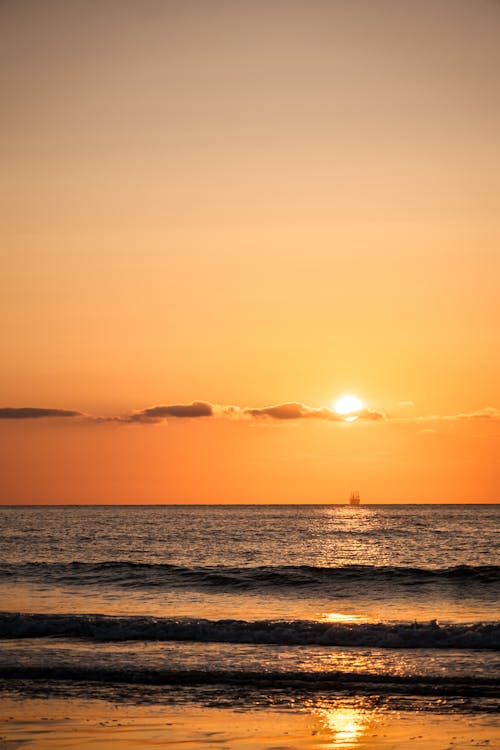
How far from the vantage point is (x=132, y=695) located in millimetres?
16516

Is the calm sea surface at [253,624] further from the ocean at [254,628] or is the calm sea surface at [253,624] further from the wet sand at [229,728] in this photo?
the wet sand at [229,728]

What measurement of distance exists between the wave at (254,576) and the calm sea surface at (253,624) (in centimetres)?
11

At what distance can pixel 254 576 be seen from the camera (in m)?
43.8

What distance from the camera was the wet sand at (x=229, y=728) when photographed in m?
13.2

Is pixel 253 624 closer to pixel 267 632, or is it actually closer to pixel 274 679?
pixel 267 632

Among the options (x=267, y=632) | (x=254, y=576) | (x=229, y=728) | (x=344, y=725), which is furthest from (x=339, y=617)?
(x=229, y=728)

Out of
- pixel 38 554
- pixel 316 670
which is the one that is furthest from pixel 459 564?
pixel 316 670

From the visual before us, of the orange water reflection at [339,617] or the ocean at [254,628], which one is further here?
the orange water reflection at [339,617]

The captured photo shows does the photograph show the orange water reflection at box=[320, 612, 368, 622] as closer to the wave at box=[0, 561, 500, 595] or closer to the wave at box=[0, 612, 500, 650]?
the wave at box=[0, 612, 500, 650]

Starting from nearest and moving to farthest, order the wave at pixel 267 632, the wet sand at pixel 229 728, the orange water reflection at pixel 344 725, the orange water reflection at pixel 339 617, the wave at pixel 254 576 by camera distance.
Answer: the wet sand at pixel 229 728, the orange water reflection at pixel 344 725, the wave at pixel 267 632, the orange water reflection at pixel 339 617, the wave at pixel 254 576

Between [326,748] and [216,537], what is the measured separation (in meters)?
63.8

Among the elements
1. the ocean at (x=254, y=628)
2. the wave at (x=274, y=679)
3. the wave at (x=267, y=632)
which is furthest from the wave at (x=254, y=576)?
the wave at (x=274, y=679)

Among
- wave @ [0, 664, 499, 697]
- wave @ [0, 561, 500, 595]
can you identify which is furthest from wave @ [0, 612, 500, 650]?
wave @ [0, 561, 500, 595]

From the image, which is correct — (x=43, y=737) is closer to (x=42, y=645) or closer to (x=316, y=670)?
(x=316, y=670)
